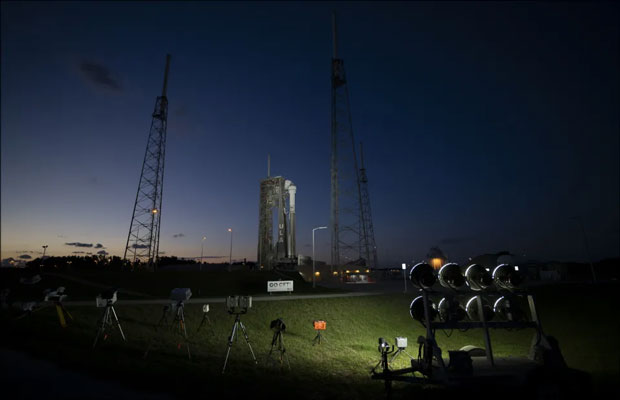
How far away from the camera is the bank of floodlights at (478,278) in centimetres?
1189

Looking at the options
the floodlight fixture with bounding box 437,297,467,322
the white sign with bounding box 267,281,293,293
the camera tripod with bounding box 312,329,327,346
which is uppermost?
the white sign with bounding box 267,281,293,293

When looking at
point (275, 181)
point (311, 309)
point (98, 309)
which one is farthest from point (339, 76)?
point (98, 309)

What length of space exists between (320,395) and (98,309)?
19.9m

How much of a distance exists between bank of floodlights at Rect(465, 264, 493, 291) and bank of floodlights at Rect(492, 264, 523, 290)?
1.71 ft

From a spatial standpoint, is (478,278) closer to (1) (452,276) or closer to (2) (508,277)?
(1) (452,276)

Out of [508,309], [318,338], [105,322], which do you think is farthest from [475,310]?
[105,322]

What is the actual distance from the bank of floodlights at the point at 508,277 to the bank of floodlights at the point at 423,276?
2.60 meters

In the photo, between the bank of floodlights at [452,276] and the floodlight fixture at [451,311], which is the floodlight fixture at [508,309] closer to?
the floodlight fixture at [451,311]

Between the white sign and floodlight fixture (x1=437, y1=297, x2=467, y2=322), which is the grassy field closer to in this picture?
floodlight fixture (x1=437, y1=297, x2=467, y2=322)

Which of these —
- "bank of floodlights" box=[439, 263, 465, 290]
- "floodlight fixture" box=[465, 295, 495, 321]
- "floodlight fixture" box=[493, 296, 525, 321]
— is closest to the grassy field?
A: "floodlight fixture" box=[465, 295, 495, 321]

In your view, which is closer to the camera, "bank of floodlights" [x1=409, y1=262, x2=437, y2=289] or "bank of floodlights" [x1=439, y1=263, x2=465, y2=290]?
"bank of floodlights" [x1=409, y1=262, x2=437, y2=289]

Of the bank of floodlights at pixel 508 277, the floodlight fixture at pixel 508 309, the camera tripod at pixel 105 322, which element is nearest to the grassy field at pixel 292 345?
the camera tripod at pixel 105 322

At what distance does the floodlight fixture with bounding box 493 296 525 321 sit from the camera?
470 inches

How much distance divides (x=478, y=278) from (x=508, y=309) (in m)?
1.60
